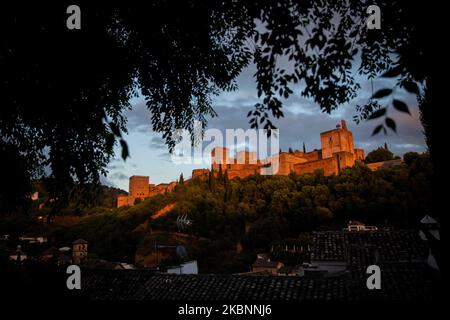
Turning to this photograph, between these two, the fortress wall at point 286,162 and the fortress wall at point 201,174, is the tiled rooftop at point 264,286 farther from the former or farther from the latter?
the fortress wall at point 201,174

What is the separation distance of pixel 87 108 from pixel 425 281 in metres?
8.09

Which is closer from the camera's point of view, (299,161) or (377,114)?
(377,114)

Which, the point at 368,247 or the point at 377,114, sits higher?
the point at 377,114

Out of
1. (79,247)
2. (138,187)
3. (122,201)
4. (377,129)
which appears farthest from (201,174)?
(377,129)

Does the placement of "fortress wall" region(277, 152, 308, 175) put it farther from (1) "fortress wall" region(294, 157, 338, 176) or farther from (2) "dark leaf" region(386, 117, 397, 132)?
(2) "dark leaf" region(386, 117, 397, 132)

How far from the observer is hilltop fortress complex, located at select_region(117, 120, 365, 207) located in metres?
63.3

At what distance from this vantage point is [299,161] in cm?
7194

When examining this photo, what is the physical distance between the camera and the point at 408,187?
134 feet

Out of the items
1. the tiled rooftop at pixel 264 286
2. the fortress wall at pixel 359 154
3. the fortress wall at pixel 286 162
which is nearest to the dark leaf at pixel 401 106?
the tiled rooftop at pixel 264 286

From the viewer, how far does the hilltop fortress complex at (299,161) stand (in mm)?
63312

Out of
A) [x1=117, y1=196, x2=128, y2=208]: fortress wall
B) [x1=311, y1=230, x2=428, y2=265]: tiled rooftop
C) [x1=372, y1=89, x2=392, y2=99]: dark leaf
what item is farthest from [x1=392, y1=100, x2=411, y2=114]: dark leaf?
[x1=117, y1=196, x2=128, y2=208]: fortress wall

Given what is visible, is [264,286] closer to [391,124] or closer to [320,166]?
[391,124]

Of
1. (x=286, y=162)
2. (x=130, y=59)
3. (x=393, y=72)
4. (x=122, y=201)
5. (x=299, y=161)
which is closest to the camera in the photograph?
(x=393, y=72)
